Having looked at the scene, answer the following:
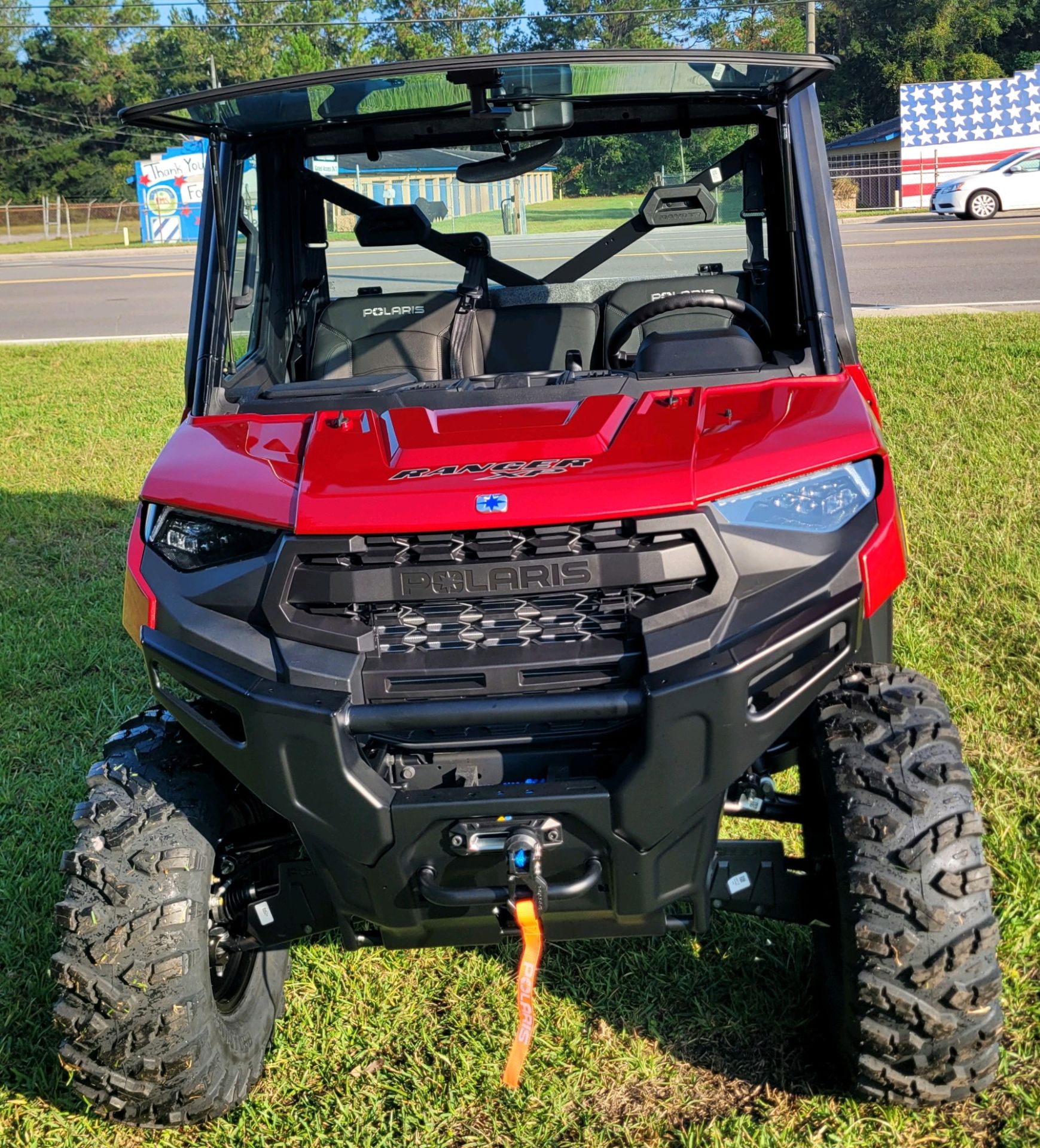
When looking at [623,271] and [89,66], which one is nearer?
[623,271]

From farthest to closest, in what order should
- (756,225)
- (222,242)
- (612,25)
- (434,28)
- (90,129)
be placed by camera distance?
(90,129) < (434,28) < (612,25) < (756,225) < (222,242)

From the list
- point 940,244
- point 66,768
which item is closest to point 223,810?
point 66,768

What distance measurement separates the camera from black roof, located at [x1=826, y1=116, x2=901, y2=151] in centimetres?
4088

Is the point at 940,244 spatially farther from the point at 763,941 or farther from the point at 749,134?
the point at 763,941

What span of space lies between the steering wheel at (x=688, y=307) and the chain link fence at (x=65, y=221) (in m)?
43.0

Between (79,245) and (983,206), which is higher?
(79,245)

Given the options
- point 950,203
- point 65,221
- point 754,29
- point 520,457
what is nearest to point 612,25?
point 754,29

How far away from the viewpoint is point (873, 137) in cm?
4278

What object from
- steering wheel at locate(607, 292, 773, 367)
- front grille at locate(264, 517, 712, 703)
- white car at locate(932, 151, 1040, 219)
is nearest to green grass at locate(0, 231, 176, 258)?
white car at locate(932, 151, 1040, 219)

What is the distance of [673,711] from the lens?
86.2 inches

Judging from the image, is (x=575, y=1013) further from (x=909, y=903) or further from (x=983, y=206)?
(x=983, y=206)

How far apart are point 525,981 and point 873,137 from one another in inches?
1776

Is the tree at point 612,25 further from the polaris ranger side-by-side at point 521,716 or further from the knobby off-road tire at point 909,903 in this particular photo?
the knobby off-road tire at point 909,903

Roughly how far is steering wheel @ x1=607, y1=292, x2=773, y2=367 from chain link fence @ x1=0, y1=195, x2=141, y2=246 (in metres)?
43.0
